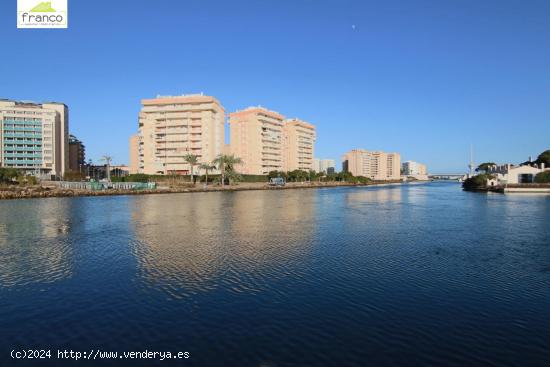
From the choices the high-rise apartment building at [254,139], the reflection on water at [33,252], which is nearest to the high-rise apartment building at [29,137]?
the high-rise apartment building at [254,139]

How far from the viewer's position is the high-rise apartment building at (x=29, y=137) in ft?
454

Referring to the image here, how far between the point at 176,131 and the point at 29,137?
54.9m

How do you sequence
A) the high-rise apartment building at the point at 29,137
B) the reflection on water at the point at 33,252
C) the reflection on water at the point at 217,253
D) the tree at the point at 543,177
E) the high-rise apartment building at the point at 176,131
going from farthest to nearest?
the high-rise apartment building at the point at 176,131 < the high-rise apartment building at the point at 29,137 < the tree at the point at 543,177 < the reflection on water at the point at 33,252 < the reflection on water at the point at 217,253

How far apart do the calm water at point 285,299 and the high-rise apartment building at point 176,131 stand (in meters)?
123

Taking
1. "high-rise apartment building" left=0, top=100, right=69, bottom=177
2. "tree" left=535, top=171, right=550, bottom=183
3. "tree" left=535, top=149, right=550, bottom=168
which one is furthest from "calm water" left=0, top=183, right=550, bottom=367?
"high-rise apartment building" left=0, top=100, right=69, bottom=177

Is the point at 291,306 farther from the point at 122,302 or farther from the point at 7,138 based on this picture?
the point at 7,138

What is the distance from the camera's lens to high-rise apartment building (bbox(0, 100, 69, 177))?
138m

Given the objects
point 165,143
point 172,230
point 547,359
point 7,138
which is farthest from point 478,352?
point 7,138

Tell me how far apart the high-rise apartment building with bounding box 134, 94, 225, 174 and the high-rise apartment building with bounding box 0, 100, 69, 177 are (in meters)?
34.7

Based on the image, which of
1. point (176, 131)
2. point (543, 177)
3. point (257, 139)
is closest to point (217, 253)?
point (543, 177)

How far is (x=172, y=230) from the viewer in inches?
1198

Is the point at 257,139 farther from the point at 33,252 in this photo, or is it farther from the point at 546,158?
the point at 33,252

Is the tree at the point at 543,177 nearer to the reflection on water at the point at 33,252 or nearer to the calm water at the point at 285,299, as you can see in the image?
the calm water at the point at 285,299

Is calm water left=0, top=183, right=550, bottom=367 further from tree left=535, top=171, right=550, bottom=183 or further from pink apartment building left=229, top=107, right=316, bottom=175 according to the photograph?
pink apartment building left=229, top=107, right=316, bottom=175
